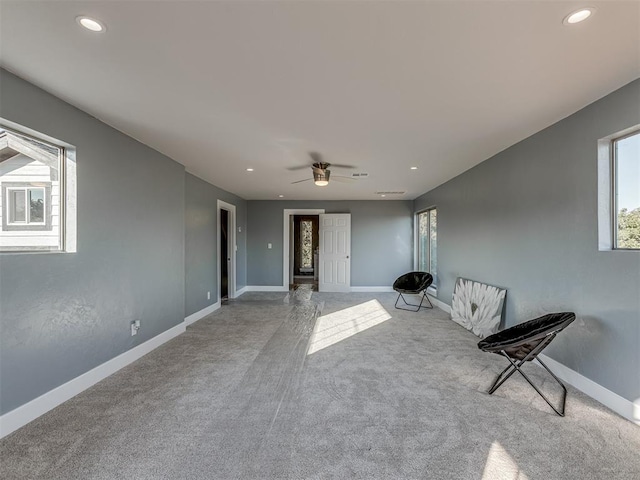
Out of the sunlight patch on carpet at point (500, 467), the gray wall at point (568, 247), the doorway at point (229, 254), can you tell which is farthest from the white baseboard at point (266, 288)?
the sunlight patch on carpet at point (500, 467)

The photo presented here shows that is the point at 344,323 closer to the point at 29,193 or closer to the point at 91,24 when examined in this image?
the point at 29,193

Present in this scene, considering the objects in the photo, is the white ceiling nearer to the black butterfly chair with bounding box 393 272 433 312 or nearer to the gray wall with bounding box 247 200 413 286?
the black butterfly chair with bounding box 393 272 433 312

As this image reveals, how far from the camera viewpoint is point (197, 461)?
5.84ft

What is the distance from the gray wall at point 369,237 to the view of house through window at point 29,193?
5.47 metres

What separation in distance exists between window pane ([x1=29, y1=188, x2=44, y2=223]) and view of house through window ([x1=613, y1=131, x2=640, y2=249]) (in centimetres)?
447

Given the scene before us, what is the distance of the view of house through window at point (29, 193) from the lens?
2162 mm

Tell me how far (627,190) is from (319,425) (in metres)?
2.85

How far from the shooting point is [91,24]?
5.14 feet

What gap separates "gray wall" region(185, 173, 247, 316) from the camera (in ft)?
15.7

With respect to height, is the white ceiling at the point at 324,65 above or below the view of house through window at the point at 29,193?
above

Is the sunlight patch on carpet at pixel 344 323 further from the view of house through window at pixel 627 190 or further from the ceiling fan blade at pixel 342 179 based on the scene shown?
the view of house through window at pixel 627 190

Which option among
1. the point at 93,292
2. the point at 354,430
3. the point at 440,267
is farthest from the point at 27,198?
the point at 440,267

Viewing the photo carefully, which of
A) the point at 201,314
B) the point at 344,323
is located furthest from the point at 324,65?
the point at 201,314

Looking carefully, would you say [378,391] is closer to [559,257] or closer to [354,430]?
[354,430]
